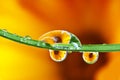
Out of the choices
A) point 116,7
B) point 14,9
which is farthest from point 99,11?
point 14,9

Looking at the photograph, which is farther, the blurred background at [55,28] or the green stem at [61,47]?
the blurred background at [55,28]

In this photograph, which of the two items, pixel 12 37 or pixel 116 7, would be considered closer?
pixel 12 37

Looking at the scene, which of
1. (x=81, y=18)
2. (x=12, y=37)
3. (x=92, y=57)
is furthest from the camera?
(x=81, y=18)

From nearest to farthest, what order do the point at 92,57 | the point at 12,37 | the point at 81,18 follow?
the point at 12,37, the point at 92,57, the point at 81,18

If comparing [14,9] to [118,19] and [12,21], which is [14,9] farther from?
[118,19]

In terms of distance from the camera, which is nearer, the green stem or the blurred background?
the green stem

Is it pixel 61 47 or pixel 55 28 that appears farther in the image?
pixel 55 28

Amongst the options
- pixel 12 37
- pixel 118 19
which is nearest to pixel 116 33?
pixel 118 19

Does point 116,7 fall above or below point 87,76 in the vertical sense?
above
